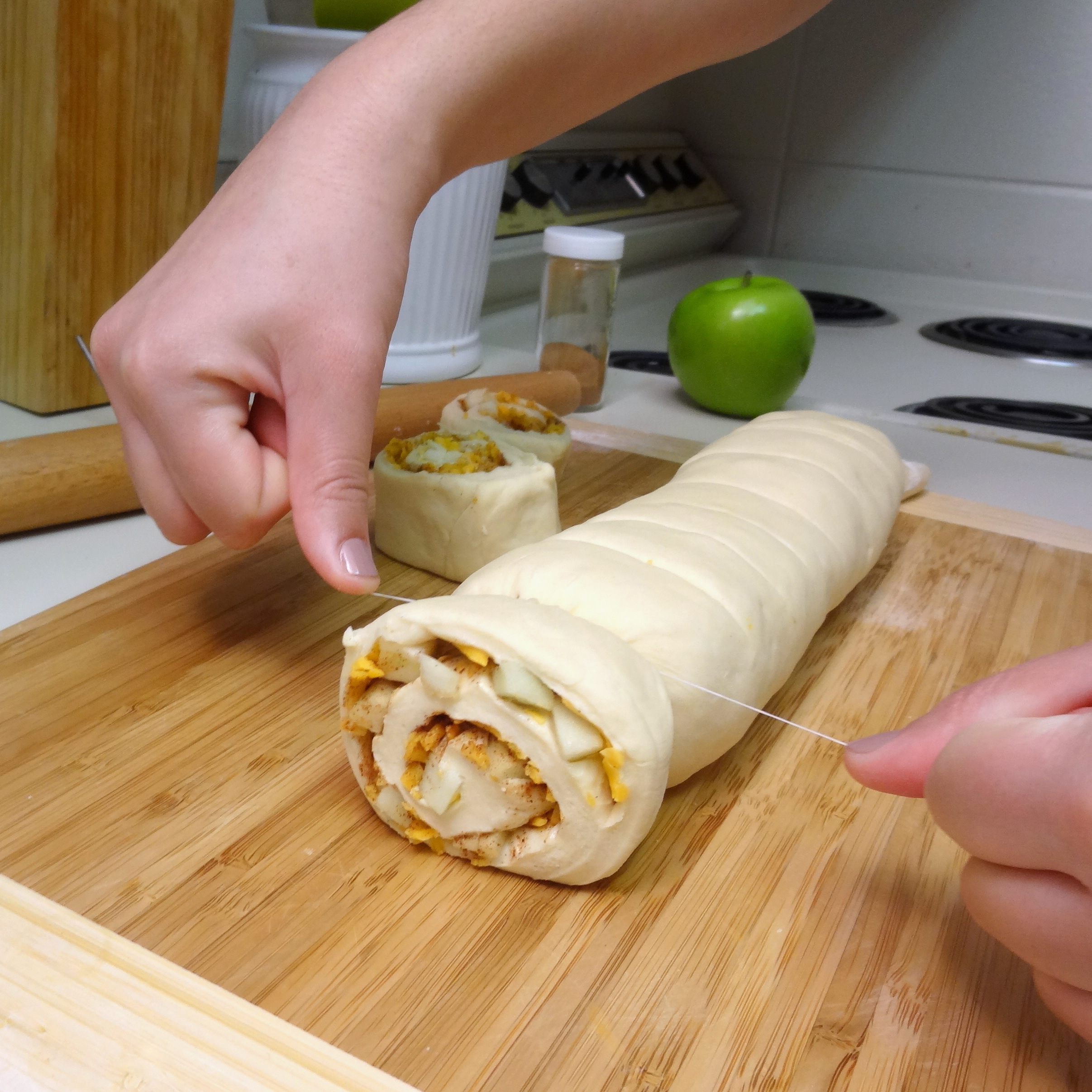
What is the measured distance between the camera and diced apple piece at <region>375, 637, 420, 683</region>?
3.03ft

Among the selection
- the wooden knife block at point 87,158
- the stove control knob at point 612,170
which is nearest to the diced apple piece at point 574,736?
the wooden knife block at point 87,158

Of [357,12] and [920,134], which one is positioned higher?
[357,12]

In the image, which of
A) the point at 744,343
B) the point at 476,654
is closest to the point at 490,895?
the point at 476,654

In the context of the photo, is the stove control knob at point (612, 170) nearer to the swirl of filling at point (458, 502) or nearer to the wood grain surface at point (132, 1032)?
the swirl of filling at point (458, 502)

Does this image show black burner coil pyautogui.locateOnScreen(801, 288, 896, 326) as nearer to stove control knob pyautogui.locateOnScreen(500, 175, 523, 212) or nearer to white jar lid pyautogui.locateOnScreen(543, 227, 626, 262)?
stove control knob pyautogui.locateOnScreen(500, 175, 523, 212)

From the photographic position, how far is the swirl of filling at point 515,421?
5.28ft

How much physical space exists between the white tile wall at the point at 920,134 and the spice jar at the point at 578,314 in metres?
1.78

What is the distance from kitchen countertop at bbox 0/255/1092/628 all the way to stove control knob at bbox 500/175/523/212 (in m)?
0.29

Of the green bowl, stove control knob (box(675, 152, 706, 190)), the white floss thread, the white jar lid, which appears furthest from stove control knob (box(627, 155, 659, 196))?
the white floss thread

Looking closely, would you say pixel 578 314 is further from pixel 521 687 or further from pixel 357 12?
pixel 521 687

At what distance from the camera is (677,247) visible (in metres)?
3.32

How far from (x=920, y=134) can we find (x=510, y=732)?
3.18 m

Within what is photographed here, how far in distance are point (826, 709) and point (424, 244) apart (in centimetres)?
118

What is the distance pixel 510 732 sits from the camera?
0.87 m
